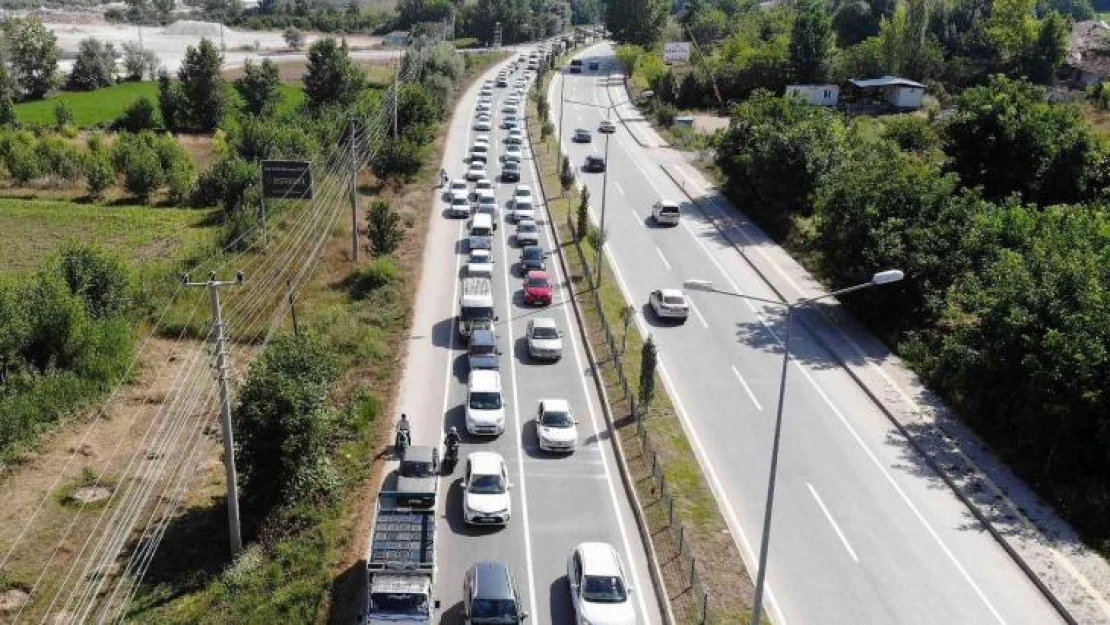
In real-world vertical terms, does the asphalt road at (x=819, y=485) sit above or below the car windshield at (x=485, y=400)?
below

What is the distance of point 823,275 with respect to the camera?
48.2 m

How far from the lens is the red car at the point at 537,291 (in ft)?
144

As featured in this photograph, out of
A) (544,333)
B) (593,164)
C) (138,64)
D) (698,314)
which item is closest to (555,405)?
(544,333)

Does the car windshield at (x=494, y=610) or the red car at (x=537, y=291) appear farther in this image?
the red car at (x=537, y=291)

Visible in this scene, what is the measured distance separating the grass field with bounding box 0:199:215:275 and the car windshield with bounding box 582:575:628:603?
40131 millimetres

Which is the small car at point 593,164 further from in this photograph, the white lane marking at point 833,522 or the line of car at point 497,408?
the white lane marking at point 833,522

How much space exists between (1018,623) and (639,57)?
106180mm

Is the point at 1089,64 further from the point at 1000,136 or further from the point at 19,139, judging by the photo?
the point at 19,139

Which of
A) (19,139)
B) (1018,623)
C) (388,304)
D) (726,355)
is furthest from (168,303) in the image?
(19,139)

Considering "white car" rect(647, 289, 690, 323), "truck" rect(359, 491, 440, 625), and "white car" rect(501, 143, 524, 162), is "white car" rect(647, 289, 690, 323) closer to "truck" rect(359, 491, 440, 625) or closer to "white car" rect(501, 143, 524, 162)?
"truck" rect(359, 491, 440, 625)

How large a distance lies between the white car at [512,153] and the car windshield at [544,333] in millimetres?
35569

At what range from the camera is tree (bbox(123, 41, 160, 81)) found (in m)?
128

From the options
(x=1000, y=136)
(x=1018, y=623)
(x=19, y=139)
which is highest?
(x=1000, y=136)

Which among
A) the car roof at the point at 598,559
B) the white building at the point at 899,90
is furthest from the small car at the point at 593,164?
the car roof at the point at 598,559
